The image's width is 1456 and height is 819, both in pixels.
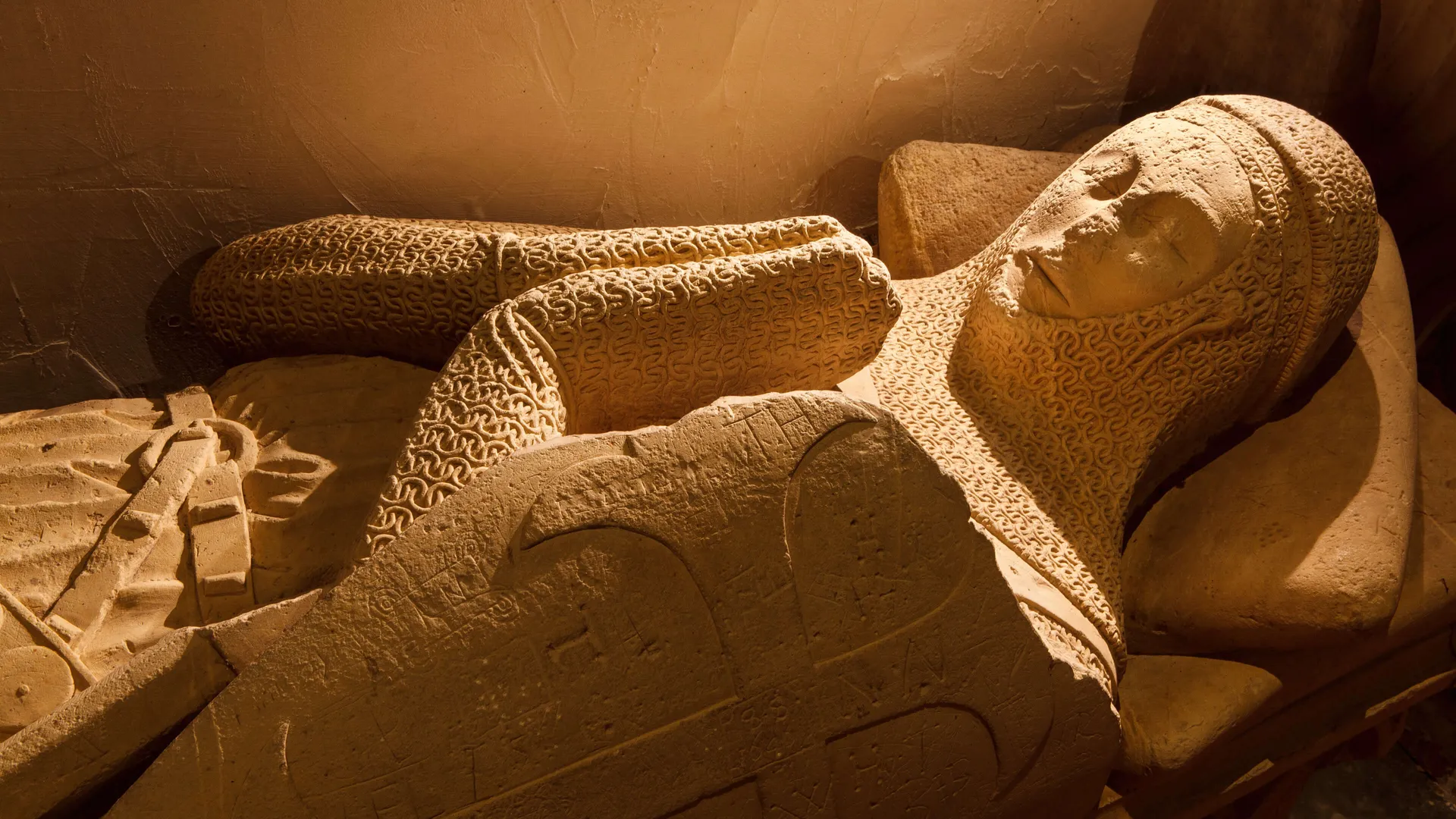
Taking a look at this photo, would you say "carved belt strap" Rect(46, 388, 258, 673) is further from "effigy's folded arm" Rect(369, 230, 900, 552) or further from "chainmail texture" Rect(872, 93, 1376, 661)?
"chainmail texture" Rect(872, 93, 1376, 661)

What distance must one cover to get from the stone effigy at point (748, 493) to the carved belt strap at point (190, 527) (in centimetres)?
1

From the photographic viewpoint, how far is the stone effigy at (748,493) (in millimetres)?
1434

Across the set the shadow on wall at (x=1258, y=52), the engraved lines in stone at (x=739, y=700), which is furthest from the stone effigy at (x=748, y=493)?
the shadow on wall at (x=1258, y=52)

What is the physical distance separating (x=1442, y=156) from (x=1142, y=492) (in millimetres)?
1317

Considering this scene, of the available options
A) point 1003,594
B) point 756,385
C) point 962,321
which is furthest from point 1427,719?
point 756,385

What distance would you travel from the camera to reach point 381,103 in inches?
95.1

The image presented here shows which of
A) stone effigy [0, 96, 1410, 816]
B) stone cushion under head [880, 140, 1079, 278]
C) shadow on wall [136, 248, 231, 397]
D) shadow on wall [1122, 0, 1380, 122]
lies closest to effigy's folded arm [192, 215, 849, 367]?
stone effigy [0, 96, 1410, 816]

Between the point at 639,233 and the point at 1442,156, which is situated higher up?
the point at 639,233

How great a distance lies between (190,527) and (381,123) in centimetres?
113

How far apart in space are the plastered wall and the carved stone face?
93cm

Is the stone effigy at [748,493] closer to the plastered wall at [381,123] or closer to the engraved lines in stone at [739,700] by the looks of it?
the engraved lines in stone at [739,700]

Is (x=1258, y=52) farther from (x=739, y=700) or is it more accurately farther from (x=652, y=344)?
(x=739, y=700)

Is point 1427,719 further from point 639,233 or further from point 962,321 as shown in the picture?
point 639,233

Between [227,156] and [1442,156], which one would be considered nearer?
[227,156]
